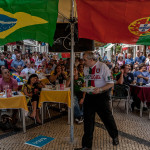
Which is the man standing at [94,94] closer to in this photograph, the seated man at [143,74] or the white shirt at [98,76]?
the white shirt at [98,76]

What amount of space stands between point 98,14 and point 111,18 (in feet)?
0.71

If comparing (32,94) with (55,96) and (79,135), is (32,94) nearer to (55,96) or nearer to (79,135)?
(55,96)

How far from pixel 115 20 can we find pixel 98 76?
1143mm

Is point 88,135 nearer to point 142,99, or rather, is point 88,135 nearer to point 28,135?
point 28,135

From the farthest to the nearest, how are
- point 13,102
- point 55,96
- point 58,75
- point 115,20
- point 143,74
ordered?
1. point 143,74
2. point 58,75
3. point 55,96
4. point 13,102
5. point 115,20

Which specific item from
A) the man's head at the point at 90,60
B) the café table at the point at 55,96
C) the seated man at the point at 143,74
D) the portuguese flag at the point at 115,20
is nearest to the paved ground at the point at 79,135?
the café table at the point at 55,96

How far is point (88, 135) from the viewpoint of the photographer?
3596mm

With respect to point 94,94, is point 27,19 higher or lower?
higher

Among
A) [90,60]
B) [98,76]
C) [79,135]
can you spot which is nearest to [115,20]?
[90,60]

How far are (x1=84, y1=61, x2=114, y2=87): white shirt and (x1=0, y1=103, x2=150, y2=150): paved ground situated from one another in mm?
1396

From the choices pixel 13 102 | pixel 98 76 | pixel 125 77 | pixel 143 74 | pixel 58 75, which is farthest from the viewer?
pixel 143 74

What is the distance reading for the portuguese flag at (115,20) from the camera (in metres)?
2.68

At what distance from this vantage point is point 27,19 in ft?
9.62

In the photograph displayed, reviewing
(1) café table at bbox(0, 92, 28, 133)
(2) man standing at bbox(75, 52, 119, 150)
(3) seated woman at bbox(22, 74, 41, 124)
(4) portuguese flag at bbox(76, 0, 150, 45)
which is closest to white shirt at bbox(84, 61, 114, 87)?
(2) man standing at bbox(75, 52, 119, 150)
